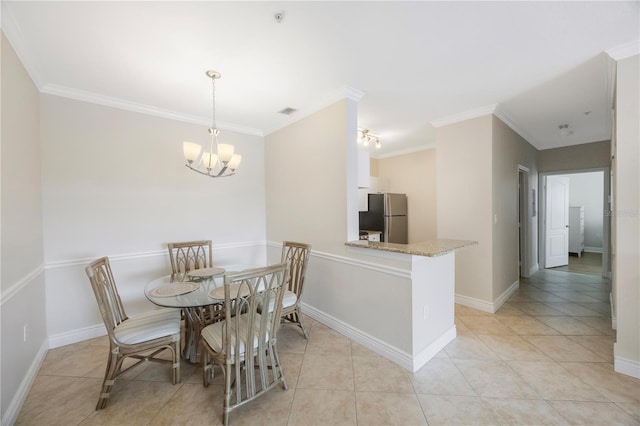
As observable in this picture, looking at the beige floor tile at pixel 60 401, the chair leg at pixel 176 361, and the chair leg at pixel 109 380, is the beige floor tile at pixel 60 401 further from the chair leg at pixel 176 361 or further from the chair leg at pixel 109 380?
the chair leg at pixel 176 361

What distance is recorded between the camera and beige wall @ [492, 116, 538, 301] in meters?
3.17

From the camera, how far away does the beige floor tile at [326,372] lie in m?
1.90

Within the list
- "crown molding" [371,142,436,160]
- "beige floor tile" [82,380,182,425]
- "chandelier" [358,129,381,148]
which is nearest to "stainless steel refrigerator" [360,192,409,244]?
"crown molding" [371,142,436,160]

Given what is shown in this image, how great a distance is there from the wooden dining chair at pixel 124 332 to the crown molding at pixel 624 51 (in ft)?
12.7

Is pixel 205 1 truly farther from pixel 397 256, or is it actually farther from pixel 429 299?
pixel 429 299

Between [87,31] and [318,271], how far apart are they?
2744mm

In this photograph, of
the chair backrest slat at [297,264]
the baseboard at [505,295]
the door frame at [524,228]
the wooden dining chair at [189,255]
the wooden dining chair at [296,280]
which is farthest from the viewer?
the door frame at [524,228]

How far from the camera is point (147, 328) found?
183 cm

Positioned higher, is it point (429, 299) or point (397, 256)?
point (397, 256)

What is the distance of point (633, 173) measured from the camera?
1.90 metres

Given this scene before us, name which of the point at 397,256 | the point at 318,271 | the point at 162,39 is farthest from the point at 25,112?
the point at 397,256

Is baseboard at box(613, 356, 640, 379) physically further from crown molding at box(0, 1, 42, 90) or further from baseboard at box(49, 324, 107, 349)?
crown molding at box(0, 1, 42, 90)

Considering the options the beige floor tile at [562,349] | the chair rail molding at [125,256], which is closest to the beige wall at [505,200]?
the beige floor tile at [562,349]

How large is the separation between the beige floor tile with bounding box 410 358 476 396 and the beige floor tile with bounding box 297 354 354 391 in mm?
505
